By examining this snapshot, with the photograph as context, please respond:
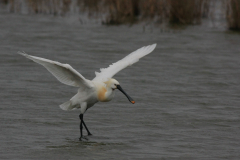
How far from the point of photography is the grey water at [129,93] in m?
7.60

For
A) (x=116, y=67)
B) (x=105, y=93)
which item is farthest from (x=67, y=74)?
(x=116, y=67)

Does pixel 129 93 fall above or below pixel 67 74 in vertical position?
below

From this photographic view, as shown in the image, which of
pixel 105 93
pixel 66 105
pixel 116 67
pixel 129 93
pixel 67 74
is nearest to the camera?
pixel 67 74

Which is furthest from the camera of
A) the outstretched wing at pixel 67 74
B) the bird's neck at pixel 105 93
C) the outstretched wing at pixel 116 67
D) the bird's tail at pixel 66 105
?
the outstretched wing at pixel 116 67

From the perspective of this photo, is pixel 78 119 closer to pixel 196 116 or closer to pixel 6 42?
pixel 196 116

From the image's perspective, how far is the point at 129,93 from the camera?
11156 millimetres

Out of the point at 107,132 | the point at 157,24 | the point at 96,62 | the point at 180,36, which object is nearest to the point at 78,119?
the point at 107,132

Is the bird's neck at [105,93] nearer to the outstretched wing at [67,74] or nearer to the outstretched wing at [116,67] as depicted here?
the outstretched wing at [67,74]

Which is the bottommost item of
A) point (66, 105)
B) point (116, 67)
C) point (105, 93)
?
point (66, 105)

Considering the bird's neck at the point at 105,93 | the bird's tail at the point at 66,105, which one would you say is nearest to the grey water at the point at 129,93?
the bird's tail at the point at 66,105

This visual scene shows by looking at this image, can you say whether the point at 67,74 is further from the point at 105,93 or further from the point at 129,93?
the point at 129,93

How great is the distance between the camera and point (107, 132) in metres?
8.30

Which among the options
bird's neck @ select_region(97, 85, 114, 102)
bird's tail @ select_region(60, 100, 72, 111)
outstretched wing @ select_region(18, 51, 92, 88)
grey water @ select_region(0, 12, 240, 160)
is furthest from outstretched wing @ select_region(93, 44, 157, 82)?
grey water @ select_region(0, 12, 240, 160)

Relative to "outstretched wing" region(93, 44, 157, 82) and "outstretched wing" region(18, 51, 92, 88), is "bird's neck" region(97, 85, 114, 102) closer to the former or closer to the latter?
"outstretched wing" region(18, 51, 92, 88)
